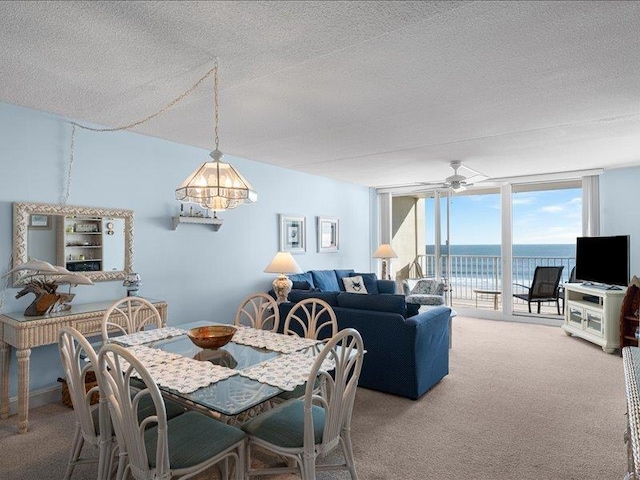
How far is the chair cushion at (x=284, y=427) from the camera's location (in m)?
1.73

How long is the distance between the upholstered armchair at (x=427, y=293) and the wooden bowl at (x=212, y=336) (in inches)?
146

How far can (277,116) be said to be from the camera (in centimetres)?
338

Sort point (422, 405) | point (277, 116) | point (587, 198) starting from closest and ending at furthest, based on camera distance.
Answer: point (422, 405) < point (277, 116) < point (587, 198)

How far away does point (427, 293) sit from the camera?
6086 mm

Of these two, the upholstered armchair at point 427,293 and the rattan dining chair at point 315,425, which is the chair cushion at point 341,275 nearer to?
the upholstered armchair at point 427,293

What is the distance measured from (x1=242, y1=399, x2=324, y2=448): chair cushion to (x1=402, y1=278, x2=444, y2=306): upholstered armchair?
396 centimetres

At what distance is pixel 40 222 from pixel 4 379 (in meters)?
1.24

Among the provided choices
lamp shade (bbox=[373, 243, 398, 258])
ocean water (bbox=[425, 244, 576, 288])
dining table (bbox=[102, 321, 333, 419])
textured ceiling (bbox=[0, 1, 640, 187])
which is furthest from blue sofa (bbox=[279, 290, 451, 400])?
ocean water (bbox=[425, 244, 576, 288])

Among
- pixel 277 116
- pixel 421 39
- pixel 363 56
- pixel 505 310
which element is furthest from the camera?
pixel 505 310

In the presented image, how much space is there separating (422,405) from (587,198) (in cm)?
455

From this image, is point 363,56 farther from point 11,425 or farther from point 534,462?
point 11,425

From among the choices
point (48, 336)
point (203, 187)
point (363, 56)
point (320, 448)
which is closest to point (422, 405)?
point (320, 448)

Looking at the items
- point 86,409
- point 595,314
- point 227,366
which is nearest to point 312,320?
point 227,366

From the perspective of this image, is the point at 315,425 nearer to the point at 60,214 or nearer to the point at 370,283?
the point at 60,214
